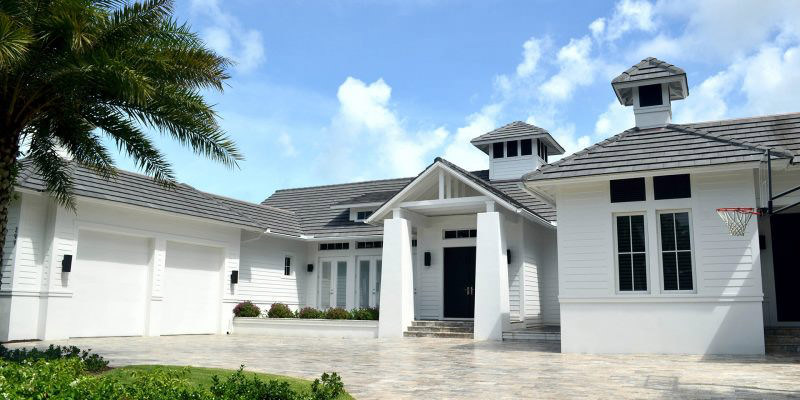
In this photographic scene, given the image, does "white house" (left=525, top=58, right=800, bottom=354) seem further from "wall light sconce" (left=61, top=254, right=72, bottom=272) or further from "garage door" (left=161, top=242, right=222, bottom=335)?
"wall light sconce" (left=61, top=254, right=72, bottom=272)

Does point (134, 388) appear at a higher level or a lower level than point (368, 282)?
lower

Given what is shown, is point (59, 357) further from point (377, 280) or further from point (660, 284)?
point (377, 280)

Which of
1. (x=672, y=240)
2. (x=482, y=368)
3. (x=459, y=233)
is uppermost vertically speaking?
Answer: (x=459, y=233)

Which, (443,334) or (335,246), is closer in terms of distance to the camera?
(443,334)

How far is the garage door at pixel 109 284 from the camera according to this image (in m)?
17.6

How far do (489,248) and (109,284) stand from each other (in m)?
11.0

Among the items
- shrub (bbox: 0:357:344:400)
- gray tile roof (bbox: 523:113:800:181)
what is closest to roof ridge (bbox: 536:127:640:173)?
gray tile roof (bbox: 523:113:800:181)

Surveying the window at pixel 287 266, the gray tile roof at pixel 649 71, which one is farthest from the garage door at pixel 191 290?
the gray tile roof at pixel 649 71

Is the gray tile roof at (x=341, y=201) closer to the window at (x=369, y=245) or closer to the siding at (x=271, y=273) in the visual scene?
the window at (x=369, y=245)

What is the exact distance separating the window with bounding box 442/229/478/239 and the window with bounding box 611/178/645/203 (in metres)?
7.48

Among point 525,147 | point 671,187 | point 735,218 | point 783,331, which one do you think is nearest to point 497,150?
point 525,147

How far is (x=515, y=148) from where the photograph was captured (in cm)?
2486

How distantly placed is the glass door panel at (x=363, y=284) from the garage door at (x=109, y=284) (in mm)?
7909

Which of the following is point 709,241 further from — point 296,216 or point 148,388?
point 296,216
